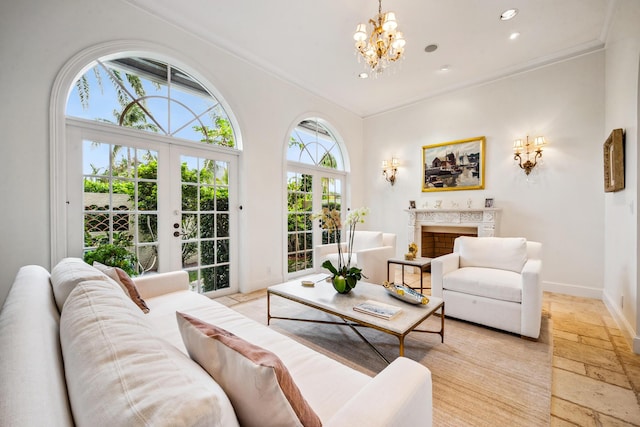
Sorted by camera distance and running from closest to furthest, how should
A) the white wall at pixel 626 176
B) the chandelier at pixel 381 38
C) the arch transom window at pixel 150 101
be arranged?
the white wall at pixel 626 176, the chandelier at pixel 381 38, the arch transom window at pixel 150 101

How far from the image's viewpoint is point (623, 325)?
2.49 metres

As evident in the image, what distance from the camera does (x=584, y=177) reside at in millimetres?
3514

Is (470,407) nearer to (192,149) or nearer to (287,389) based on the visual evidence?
(287,389)

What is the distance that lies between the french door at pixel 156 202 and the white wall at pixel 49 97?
8.1 inches

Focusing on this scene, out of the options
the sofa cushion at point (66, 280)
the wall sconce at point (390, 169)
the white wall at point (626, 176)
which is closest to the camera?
the sofa cushion at point (66, 280)

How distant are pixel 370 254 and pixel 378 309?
1714 millimetres

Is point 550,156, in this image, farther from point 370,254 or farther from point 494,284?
point 370,254

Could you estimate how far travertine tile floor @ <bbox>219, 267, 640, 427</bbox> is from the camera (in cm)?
152

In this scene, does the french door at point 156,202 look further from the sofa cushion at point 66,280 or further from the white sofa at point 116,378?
the white sofa at point 116,378

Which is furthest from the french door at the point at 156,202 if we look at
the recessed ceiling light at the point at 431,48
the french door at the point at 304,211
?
the recessed ceiling light at the point at 431,48

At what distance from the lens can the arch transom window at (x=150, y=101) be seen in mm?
2635

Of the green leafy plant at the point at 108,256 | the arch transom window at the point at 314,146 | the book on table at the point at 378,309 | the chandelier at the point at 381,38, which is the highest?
the chandelier at the point at 381,38

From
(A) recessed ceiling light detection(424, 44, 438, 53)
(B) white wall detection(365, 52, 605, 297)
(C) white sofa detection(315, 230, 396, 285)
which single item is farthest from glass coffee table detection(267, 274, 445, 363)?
(A) recessed ceiling light detection(424, 44, 438, 53)

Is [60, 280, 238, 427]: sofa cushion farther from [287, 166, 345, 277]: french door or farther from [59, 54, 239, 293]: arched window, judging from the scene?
[287, 166, 345, 277]: french door
